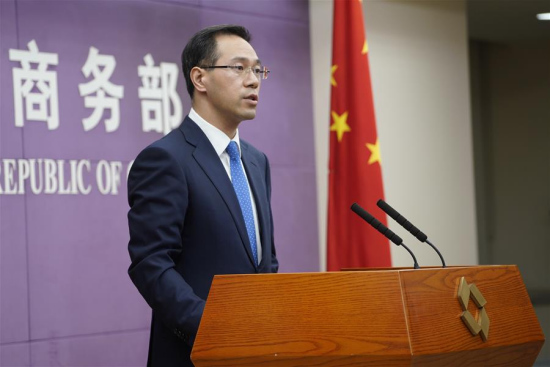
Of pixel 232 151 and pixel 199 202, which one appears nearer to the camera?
pixel 199 202

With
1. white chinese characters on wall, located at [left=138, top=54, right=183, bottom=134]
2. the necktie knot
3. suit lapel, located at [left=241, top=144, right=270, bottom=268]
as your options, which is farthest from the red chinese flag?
the necktie knot

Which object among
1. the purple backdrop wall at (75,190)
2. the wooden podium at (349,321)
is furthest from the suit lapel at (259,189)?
the purple backdrop wall at (75,190)

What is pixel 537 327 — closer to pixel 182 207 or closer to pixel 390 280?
pixel 390 280

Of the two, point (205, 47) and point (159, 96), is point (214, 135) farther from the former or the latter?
point (159, 96)

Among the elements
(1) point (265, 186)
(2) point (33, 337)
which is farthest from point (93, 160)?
(1) point (265, 186)

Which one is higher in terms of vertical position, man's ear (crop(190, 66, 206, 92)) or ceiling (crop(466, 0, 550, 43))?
ceiling (crop(466, 0, 550, 43))

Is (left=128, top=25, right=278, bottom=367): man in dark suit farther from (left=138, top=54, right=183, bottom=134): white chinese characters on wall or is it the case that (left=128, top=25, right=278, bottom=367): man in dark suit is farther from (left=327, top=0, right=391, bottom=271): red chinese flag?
(left=138, top=54, right=183, bottom=134): white chinese characters on wall

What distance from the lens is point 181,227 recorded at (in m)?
2.24

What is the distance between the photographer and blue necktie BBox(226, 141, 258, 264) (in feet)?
7.80

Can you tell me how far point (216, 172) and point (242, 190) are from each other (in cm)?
11

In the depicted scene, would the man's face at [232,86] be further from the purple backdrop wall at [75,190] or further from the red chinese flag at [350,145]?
the red chinese flag at [350,145]

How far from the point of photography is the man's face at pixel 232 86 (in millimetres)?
2393

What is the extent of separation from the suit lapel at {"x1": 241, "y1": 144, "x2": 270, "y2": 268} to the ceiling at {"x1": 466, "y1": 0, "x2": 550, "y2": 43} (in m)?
5.38

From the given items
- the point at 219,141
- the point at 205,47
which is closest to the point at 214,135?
the point at 219,141
